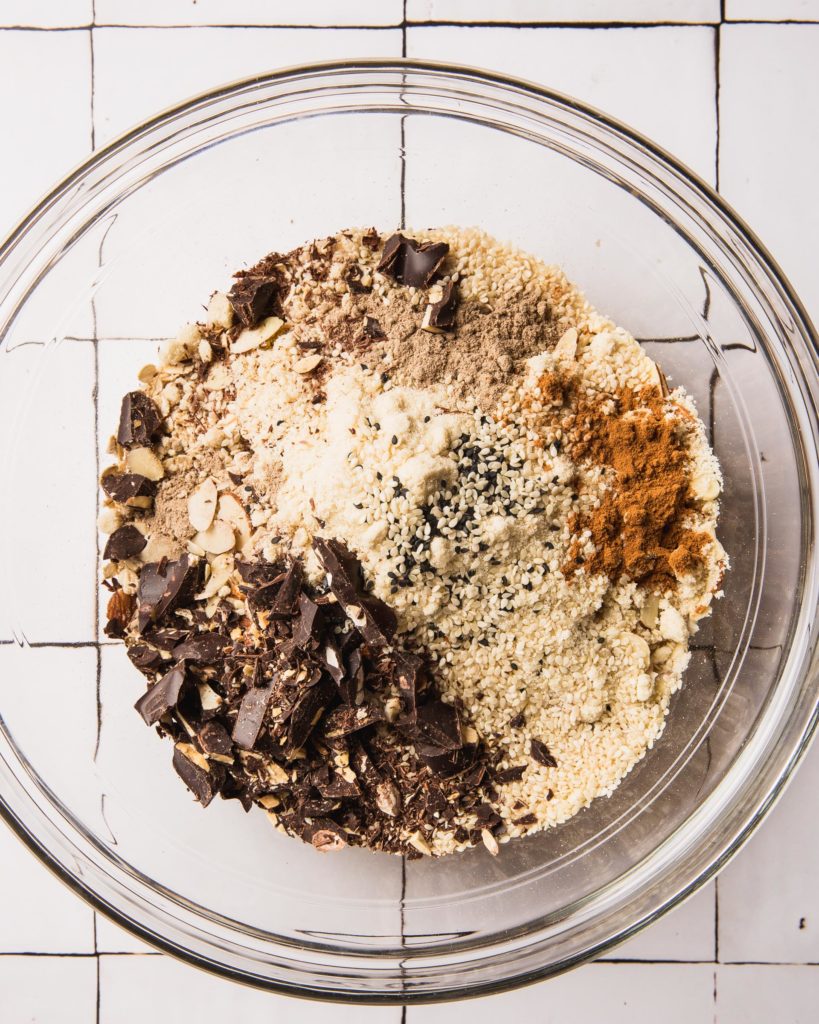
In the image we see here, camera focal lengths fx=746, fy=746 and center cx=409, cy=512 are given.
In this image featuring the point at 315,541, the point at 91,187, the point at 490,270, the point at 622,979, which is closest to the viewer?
the point at 315,541

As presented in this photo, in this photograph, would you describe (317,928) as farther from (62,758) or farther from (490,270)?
(490,270)

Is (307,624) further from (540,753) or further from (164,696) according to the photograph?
(540,753)

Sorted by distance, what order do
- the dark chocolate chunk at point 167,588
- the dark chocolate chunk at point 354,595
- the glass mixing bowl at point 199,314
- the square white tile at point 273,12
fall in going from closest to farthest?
the dark chocolate chunk at point 354,595
the dark chocolate chunk at point 167,588
the glass mixing bowl at point 199,314
the square white tile at point 273,12

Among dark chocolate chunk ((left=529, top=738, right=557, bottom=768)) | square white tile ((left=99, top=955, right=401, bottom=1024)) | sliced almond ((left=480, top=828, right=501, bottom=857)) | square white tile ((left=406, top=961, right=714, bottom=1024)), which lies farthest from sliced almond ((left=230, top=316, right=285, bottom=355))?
square white tile ((left=406, top=961, right=714, bottom=1024))

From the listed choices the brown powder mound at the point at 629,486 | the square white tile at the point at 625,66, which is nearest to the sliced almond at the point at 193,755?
the brown powder mound at the point at 629,486


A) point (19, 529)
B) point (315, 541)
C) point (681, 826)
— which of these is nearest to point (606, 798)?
point (681, 826)

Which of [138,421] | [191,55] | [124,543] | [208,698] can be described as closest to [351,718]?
[208,698]

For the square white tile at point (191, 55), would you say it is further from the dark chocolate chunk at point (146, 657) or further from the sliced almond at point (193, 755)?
the sliced almond at point (193, 755)
